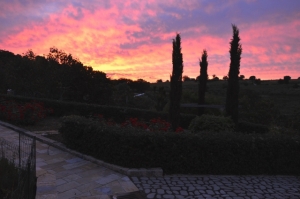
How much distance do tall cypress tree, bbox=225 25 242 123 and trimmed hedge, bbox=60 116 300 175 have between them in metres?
5.89

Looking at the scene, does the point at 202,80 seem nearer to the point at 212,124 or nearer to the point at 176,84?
the point at 176,84

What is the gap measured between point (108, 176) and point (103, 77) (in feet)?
58.1

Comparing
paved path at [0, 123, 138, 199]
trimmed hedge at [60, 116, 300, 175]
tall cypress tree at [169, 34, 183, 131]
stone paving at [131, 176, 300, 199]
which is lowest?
stone paving at [131, 176, 300, 199]

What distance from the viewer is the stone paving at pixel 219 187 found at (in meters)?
4.34

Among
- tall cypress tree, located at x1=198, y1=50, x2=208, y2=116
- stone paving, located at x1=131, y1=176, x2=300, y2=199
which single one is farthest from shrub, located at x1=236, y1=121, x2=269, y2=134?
stone paving, located at x1=131, y1=176, x2=300, y2=199

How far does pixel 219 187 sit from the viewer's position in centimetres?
473

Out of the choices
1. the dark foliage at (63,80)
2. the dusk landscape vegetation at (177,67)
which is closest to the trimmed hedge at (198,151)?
the dusk landscape vegetation at (177,67)

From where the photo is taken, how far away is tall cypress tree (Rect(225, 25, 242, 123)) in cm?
1182

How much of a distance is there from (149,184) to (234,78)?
9.06 metres

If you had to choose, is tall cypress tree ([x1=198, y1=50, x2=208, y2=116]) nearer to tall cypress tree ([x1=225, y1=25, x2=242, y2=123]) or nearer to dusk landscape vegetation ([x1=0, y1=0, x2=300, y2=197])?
dusk landscape vegetation ([x1=0, y1=0, x2=300, y2=197])

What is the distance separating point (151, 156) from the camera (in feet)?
17.5

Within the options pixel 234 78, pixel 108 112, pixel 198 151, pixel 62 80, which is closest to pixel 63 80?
pixel 62 80

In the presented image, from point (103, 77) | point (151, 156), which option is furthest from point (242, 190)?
point (103, 77)

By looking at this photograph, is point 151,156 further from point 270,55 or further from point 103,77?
point 103,77
